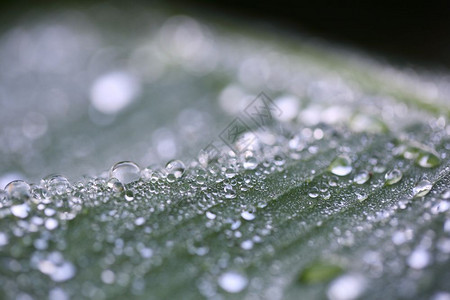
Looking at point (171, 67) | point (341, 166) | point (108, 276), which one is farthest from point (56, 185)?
point (171, 67)

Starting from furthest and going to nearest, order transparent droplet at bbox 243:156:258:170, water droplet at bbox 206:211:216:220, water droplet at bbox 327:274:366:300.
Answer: transparent droplet at bbox 243:156:258:170, water droplet at bbox 206:211:216:220, water droplet at bbox 327:274:366:300

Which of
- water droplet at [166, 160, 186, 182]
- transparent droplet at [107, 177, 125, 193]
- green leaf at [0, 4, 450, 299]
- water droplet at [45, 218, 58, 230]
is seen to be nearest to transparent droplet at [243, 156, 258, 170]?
green leaf at [0, 4, 450, 299]

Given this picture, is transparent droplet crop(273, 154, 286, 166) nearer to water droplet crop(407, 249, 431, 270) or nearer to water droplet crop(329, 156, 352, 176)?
water droplet crop(329, 156, 352, 176)

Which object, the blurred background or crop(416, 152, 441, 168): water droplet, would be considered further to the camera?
the blurred background

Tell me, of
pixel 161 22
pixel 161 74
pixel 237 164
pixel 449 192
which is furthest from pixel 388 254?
pixel 161 22

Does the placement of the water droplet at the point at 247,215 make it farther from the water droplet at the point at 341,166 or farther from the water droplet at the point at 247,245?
the water droplet at the point at 341,166

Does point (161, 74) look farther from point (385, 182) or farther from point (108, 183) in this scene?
point (385, 182)

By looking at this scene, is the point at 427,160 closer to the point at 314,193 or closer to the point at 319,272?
the point at 314,193

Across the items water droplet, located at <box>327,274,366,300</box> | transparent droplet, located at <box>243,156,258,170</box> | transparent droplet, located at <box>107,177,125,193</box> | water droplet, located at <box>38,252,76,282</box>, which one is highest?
transparent droplet, located at <box>107,177,125,193</box>
